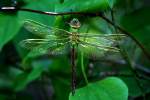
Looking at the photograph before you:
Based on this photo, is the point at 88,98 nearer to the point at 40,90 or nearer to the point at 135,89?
the point at 135,89

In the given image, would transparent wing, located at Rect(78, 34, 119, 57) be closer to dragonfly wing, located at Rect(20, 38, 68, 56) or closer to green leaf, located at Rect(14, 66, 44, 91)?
dragonfly wing, located at Rect(20, 38, 68, 56)

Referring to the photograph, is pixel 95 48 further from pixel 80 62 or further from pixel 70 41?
pixel 80 62

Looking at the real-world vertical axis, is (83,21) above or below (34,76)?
above

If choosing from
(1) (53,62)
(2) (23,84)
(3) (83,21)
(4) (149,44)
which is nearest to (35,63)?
(1) (53,62)

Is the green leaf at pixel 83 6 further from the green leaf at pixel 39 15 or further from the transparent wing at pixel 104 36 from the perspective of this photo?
the green leaf at pixel 39 15

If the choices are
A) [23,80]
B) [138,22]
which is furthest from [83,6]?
[138,22]

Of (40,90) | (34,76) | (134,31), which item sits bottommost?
(40,90)
